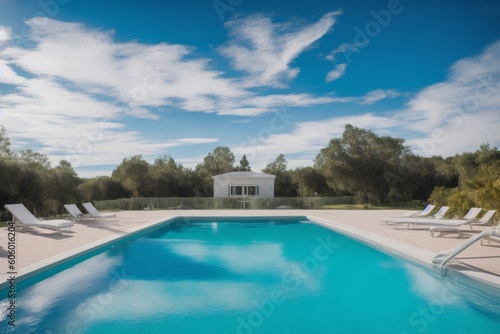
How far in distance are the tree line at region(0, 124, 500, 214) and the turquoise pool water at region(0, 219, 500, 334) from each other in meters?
12.9

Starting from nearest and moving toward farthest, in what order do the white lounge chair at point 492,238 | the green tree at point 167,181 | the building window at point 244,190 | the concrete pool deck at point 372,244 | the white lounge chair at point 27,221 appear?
the concrete pool deck at point 372,244, the white lounge chair at point 492,238, the white lounge chair at point 27,221, the building window at point 244,190, the green tree at point 167,181

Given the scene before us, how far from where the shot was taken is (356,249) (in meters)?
11.0

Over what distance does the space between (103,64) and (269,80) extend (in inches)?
352

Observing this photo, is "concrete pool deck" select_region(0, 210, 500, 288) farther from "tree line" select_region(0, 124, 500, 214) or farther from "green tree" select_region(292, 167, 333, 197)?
"green tree" select_region(292, 167, 333, 197)

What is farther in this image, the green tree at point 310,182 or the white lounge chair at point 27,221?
the green tree at point 310,182

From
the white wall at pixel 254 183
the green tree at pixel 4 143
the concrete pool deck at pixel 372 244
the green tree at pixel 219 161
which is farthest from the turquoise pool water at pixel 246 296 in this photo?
the green tree at pixel 219 161

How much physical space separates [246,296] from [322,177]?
32782mm

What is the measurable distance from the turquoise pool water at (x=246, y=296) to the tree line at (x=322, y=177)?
1289 cm

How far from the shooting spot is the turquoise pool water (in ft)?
17.7

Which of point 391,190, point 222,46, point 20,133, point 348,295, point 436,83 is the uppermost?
point 222,46

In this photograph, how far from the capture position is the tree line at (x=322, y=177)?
76.5 feet

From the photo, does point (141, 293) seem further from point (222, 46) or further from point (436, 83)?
point (436, 83)

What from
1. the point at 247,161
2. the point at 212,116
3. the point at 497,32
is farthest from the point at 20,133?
the point at 247,161

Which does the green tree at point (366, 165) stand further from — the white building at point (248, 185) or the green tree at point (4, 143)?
A: the green tree at point (4, 143)
